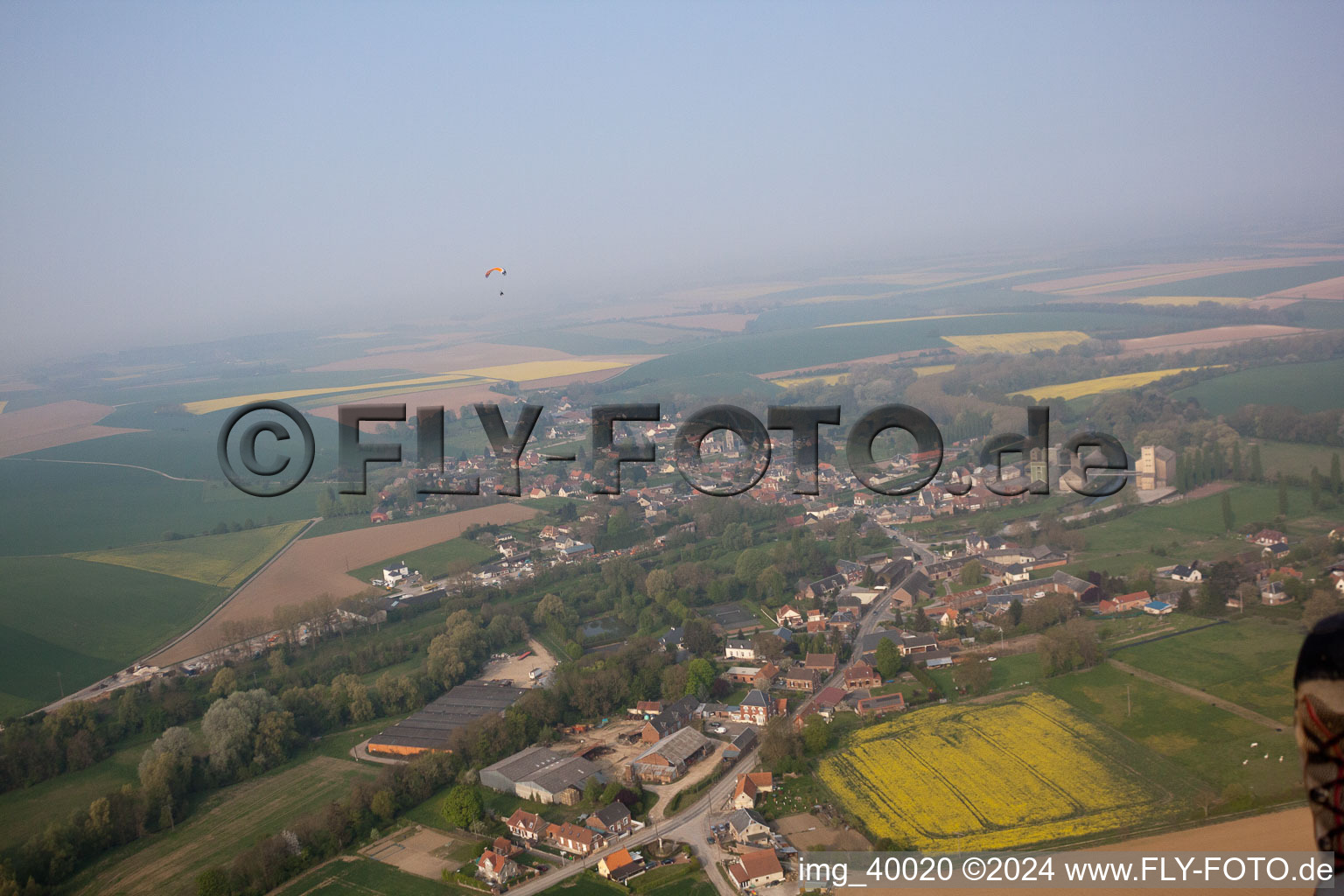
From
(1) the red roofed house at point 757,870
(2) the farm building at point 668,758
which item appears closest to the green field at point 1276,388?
(2) the farm building at point 668,758

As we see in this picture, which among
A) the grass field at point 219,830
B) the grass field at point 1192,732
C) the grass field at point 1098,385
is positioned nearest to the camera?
the grass field at point 1192,732

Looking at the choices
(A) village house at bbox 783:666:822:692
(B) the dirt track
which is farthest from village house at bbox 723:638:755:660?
(B) the dirt track

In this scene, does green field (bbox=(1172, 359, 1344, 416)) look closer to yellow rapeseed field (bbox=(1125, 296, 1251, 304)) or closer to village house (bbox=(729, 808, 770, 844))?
yellow rapeseed field (bbox=(1125, 296, 1251, 304))

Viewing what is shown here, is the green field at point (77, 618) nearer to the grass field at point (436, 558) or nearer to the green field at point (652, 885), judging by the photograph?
the grass field at point (436, 558)

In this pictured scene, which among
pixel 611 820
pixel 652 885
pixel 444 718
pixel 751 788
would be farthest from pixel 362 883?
pixel 751 788

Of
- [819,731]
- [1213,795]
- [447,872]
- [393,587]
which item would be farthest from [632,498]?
[1213,795]
